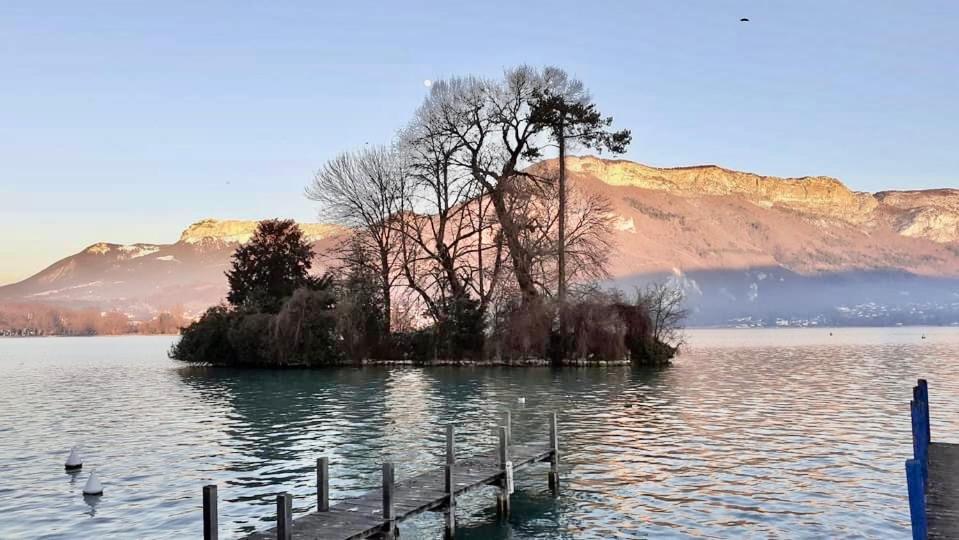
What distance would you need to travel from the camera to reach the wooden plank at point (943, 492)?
12453 mm

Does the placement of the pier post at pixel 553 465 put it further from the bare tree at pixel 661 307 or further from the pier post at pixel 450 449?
the bare tree at pixel 661 307

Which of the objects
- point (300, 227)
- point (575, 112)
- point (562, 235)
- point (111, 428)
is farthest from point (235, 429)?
point (300, 227)

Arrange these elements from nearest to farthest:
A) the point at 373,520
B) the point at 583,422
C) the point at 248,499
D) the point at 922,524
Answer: the point at 922,524 → the point at 373,520 → the point at 248,499 → the point at 583,422

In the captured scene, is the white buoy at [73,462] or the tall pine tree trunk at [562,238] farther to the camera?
the tall pine tree trunk at [562,238]

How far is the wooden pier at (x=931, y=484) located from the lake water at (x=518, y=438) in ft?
5.22

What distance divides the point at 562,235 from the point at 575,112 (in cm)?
1058

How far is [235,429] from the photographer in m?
33.8

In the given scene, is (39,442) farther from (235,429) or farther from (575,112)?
(575,112)

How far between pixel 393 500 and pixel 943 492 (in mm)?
10130

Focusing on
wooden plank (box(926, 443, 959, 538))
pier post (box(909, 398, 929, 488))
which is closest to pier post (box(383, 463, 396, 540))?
wooden plank (box(926, 443, 959, 538))

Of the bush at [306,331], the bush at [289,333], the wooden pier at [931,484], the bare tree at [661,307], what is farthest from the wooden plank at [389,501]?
the bush at [289,333]

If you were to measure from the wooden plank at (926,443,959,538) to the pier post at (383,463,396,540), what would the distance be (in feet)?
29.6

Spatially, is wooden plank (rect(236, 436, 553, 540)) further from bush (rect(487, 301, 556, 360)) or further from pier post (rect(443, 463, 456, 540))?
bush (rect(487, 301, 556, 360))

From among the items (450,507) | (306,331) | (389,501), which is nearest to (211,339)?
(306,331)
